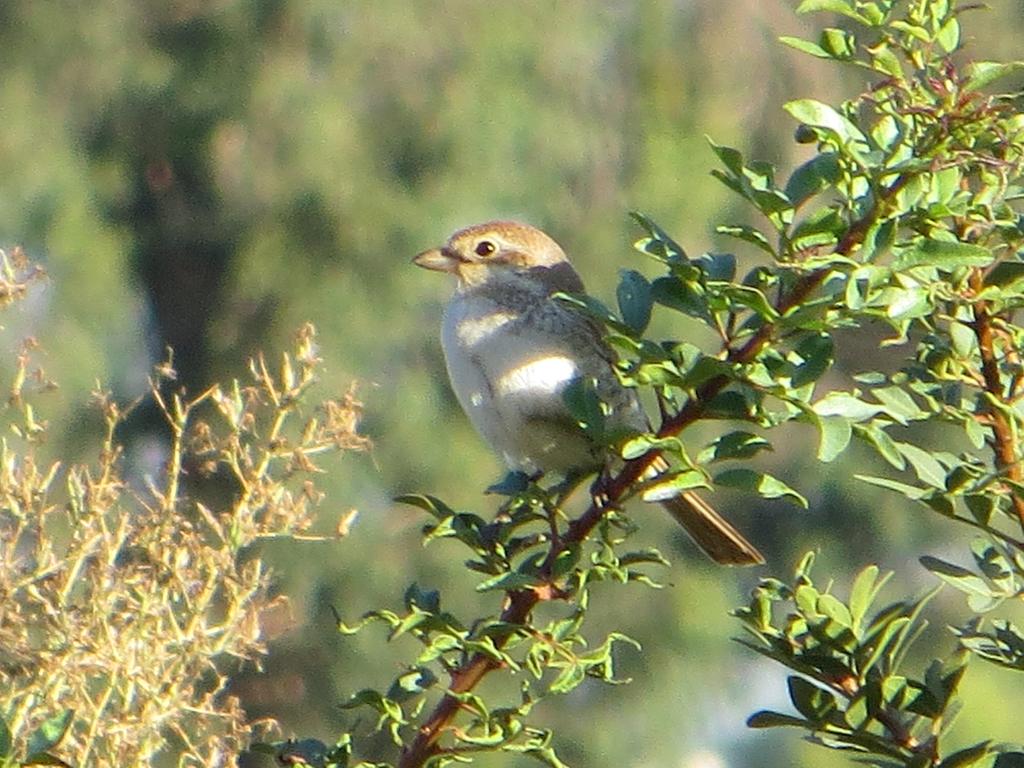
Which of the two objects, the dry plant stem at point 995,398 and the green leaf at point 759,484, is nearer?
the green leaf at point 759,484

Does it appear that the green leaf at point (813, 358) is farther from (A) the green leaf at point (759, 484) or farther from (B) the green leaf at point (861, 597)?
(B) the green leaf at point (861, 597)

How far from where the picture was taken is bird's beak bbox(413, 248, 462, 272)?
11.4 ft

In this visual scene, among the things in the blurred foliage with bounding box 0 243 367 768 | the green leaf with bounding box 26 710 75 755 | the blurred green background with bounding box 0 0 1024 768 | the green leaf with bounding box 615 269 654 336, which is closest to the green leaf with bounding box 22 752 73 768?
the green leaf with bounding box 26 710 75 755

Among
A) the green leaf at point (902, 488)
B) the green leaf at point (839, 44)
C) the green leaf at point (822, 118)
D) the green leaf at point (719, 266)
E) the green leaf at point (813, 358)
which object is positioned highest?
the green leaf at point (839, 44)

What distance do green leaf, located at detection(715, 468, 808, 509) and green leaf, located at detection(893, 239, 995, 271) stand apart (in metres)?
0.19

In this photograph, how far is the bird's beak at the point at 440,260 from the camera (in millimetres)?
3465

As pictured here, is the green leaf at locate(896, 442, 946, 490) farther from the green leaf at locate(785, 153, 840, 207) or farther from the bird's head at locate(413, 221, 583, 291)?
the bird's head at locate(413, 221, 583, 291)

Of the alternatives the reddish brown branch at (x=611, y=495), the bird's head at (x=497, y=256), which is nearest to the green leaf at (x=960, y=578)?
the reddish brown branch at (x=611, y=495)

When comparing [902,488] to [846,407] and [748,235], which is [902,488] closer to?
[846,407]

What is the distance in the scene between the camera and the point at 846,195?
1.43 meters

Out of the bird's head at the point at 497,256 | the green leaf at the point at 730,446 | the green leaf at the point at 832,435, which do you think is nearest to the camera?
the green leaf at the point at 832,435

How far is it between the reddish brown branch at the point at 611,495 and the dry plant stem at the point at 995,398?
0.17 metres

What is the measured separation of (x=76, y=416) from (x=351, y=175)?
2.15 meters

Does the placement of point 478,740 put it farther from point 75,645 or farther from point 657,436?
point 75,645
